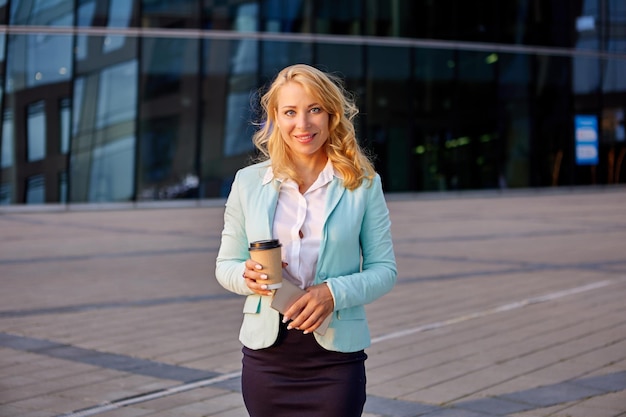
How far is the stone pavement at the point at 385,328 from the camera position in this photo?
5297 millimetres

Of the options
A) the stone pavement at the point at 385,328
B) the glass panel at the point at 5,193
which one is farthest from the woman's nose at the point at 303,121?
the glass panel at the point at 5,193

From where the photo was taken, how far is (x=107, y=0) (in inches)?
906

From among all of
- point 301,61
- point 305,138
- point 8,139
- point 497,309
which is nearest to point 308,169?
point 305,138

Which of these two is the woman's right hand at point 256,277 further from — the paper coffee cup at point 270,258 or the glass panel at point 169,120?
the glass panel at point 169,120

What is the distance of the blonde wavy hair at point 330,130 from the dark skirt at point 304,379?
493mm

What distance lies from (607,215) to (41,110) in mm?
12758

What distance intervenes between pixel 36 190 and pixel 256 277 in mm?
20588

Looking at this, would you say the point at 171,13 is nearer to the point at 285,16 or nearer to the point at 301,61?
the point at 285,16

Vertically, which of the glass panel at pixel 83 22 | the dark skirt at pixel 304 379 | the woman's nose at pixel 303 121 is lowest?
the dark skirt at pixel 304 379

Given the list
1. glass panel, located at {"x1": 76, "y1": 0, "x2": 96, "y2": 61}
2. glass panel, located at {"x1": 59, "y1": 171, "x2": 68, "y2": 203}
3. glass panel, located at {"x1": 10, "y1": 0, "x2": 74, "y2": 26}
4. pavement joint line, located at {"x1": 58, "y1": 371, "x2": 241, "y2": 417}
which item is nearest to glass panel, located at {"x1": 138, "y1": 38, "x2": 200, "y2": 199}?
glass panel, located at {"x1": 76, "y1": 0, "x2": 96, "y2": 61}

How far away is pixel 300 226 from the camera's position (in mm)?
2842

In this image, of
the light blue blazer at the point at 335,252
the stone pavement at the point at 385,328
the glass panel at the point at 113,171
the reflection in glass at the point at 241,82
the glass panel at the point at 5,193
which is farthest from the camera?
the reflection in glass at the point at 241,82

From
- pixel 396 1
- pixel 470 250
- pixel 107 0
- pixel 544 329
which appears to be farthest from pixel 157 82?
pixel 544 329

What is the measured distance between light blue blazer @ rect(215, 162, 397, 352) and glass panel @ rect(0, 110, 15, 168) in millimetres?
20172
